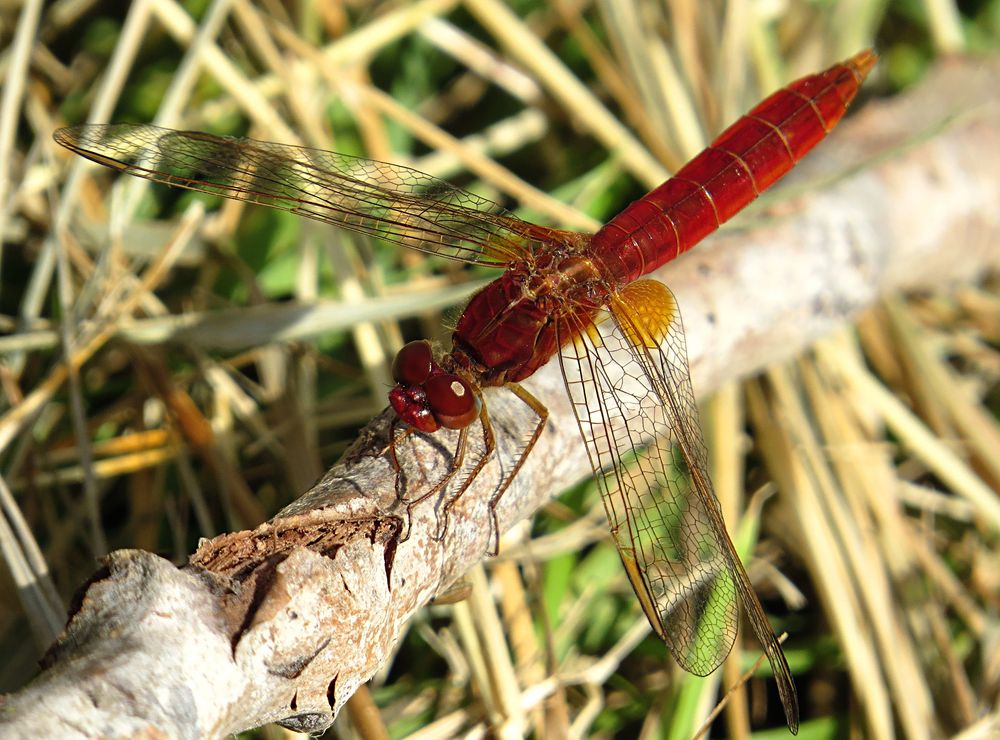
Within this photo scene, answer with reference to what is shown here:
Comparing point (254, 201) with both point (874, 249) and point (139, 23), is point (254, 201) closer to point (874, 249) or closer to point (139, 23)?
point (139, 23)

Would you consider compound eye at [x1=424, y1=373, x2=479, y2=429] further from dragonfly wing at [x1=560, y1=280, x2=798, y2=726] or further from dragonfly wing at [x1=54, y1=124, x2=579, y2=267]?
dragonfly wing at [x1=54, y1=124, x2=579, y2=267]

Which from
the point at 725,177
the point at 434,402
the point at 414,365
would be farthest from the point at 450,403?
the point at 725,177

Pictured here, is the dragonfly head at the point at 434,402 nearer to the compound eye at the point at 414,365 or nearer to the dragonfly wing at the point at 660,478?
the compound eye at the point at 414,365

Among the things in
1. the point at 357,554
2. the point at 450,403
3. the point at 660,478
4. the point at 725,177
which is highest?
the point at 725,177

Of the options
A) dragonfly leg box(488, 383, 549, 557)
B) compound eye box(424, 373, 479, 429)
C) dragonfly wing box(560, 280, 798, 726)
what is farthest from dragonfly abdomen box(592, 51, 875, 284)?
compound eye box(424, 373, 479, 429)

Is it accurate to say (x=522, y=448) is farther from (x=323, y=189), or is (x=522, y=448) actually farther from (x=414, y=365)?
(x=323, y=189)

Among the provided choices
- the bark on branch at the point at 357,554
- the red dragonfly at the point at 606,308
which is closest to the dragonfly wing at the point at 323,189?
the red dragonfly at the point at 606,308

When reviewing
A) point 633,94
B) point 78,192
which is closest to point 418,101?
point 633,94
